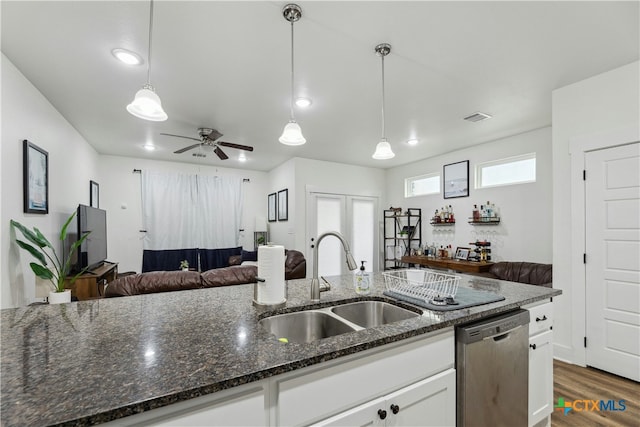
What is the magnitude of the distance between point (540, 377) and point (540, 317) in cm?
35

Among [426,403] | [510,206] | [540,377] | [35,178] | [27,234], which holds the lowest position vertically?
[540,377]

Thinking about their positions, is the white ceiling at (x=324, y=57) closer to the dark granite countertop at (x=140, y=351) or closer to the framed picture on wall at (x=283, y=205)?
the dark granite countertop at (x=140, y=351)

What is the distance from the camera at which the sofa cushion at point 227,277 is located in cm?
255

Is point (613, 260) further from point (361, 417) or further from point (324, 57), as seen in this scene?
point (324, 57)

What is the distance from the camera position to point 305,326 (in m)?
1.45

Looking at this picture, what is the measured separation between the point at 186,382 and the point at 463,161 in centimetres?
490

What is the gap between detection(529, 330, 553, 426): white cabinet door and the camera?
1.62 metres

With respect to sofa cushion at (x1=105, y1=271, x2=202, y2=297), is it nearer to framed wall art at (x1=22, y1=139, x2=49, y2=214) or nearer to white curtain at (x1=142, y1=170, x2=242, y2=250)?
framed wall art at (x1=22, y1=139, x2=49, y2=214)

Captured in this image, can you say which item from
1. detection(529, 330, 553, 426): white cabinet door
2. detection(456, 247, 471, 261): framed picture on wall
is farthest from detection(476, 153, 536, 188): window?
detection(529, 330, 553, 426): white cabinet door

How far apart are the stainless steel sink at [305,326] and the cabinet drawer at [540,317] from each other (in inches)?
45.4

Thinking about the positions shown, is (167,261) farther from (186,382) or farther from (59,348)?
(186,382)

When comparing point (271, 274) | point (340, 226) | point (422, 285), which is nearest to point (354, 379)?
point (271, 274)

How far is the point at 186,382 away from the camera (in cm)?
74

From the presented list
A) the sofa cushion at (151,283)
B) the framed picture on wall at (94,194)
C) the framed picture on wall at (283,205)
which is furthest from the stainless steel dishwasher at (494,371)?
the framed picture on wall at (94,194)
